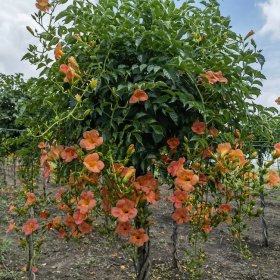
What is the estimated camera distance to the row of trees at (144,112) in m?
1.84

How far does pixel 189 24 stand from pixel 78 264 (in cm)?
370

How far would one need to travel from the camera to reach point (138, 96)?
5.98 feet

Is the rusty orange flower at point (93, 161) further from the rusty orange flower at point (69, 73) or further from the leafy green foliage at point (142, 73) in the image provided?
the rusty orange flower at point (69, 73)

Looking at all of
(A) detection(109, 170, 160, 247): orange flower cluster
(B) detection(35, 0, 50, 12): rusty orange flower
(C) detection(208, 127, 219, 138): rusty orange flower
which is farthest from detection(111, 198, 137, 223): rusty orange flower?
(B) detection(35, 0, 50, 12): rusty orange flower

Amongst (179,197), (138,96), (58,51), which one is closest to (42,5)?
(58,51)

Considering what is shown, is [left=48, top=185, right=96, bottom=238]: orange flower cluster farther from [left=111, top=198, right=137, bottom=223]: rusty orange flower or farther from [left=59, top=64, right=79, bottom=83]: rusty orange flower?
[left=59, top=64, right=79, bottom=83]: rusty orange flower

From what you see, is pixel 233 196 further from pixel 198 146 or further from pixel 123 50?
pixel 123 50

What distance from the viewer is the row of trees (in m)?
1.84

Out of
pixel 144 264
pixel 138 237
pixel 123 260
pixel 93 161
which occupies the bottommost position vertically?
pixel 123 260

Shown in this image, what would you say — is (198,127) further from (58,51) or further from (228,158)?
(58,51)

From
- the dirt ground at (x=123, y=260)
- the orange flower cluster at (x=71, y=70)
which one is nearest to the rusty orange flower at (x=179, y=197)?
the orange flower cluster at (x=71, y=70)

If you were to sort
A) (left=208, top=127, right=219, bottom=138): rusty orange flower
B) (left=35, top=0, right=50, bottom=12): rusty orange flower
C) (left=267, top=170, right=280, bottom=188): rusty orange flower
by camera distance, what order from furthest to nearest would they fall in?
(left=35, top=0, right=50, bottom=12): rusty orange flower
(left=208, top=127, right=219, bottom=138): rusty orange flower
(left=267, top=170, right=280, bottom=188): rusty orange flower

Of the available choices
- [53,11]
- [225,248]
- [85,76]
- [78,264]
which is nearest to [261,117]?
[85,76]

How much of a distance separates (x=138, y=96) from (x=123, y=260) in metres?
3.65
